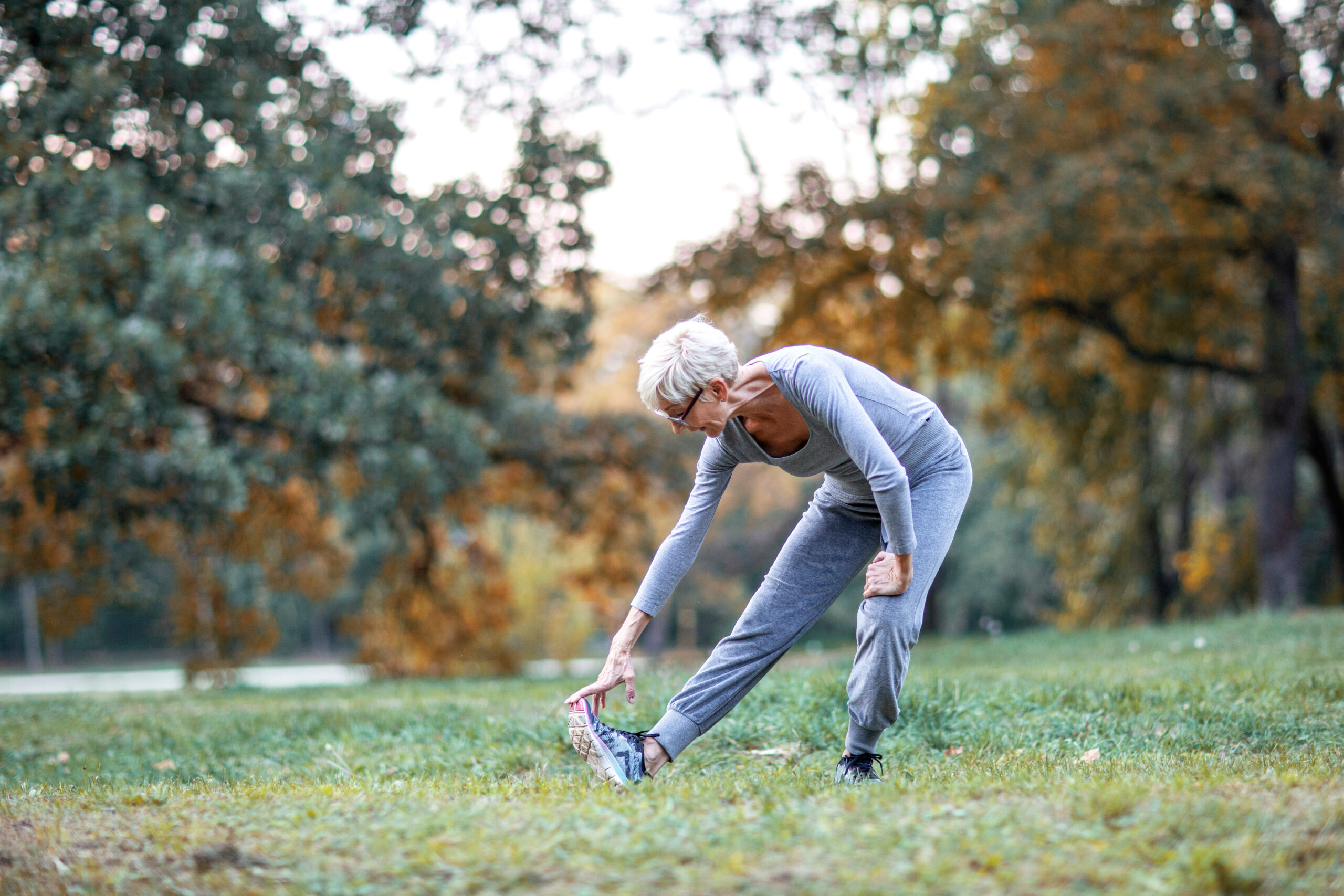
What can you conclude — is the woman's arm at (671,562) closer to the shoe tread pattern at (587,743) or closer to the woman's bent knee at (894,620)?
the shoe tread pattern at (587,743)

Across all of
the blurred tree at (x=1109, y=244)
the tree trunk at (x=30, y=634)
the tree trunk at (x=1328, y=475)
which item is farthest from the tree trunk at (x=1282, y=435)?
the tree trunk at (x=30, y=634)

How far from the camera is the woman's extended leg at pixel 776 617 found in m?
3.76

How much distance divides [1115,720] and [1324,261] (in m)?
11.7

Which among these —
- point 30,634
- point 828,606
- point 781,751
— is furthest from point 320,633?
point 828,606

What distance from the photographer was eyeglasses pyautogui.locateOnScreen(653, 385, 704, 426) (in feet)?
11.1

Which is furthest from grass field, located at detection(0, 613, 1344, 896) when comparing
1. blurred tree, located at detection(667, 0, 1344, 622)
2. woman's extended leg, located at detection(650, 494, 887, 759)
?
blurred tree, located at detection(667, 0, 1344, 622)

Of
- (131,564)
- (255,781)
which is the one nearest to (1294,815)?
(255,781)

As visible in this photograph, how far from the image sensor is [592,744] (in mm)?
3605

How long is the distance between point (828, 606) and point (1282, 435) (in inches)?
534

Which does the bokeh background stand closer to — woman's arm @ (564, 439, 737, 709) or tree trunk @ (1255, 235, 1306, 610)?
tree trunk @ (1255, 235, 1306, 610)

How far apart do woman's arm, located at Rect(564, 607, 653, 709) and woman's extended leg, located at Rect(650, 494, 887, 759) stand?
0.78 feet

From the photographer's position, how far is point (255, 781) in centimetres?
425

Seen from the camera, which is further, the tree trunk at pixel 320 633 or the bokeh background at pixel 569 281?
the tree trunk at pixel 320 633

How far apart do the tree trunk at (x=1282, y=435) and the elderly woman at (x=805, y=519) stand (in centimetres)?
1304
